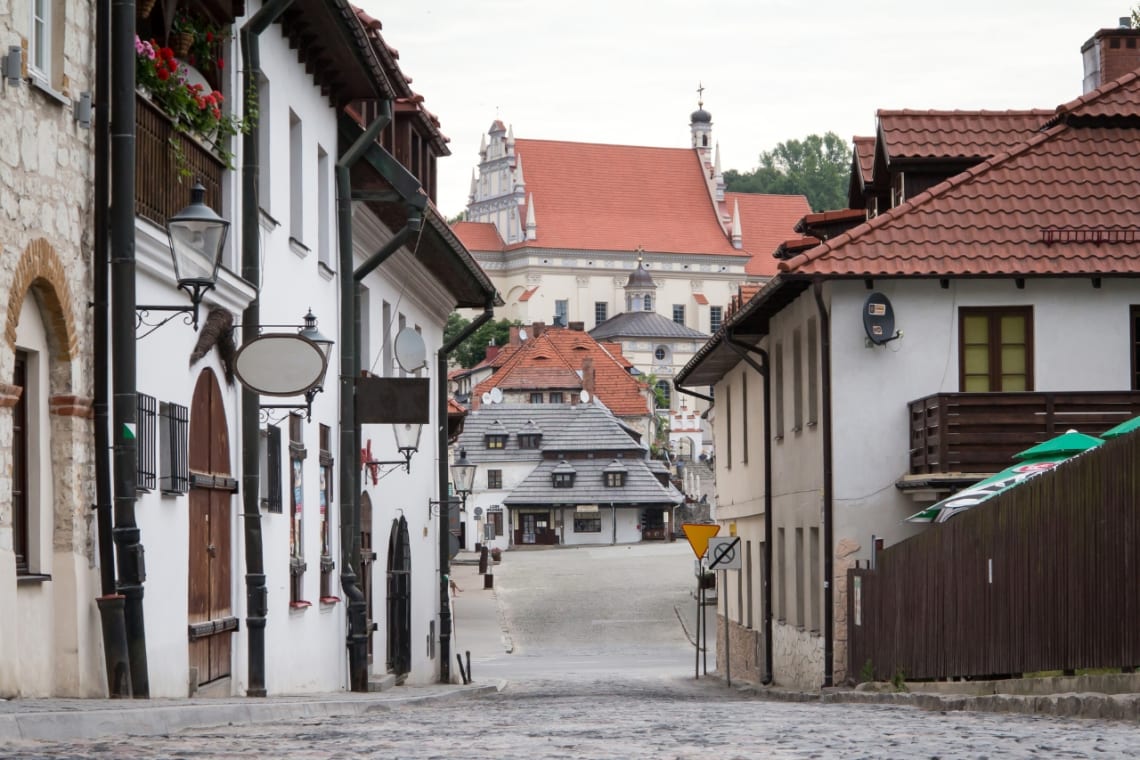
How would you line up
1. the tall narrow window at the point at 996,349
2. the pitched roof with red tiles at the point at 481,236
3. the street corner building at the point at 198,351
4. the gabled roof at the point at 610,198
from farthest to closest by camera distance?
the pitched roof with red tiles at the point at 481,236 → the gabled roof at the point at 610,198 → the tall narrow window at the point at 996,349 → the street corner building at the point at 198,351

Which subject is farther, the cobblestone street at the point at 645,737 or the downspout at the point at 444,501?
the downspout at the point at 444,501

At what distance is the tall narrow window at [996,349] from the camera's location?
25.2 metres

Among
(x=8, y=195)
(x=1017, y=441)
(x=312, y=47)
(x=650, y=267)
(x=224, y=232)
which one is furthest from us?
(x=650, y=267)

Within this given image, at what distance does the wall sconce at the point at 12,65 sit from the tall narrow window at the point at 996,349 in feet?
55.2

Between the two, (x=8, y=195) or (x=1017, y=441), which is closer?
(x=8, y=195)

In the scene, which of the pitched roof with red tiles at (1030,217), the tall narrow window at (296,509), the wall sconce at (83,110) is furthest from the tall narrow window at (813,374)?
the wall sconce at (83,110)

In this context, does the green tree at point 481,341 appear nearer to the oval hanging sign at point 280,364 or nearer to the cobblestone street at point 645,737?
the cobblestone street at point 645,737

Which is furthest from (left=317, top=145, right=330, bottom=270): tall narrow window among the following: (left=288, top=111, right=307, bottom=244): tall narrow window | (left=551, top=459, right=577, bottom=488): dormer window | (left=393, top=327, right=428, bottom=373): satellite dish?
(left=551, top=459, right=577, bottom=488): dormer window

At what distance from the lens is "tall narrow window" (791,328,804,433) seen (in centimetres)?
2802

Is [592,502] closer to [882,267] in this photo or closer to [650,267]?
[650,267]

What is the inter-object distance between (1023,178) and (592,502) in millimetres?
84829

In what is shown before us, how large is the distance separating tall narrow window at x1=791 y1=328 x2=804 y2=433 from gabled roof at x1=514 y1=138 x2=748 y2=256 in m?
147

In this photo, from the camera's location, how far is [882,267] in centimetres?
2462

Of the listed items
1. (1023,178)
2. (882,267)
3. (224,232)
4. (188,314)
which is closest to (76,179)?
(224,232)
